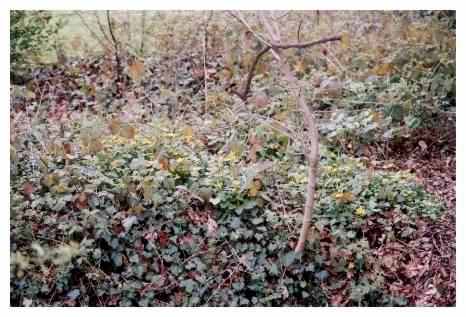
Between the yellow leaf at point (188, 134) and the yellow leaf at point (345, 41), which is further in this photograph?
the yellow leaf at point (188, 134)

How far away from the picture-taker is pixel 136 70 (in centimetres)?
343

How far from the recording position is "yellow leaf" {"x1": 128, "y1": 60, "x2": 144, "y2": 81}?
11.2 ft

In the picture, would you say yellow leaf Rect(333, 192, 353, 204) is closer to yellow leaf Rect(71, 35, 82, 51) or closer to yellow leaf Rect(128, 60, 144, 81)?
yellow leaf Rect(128, 60, 144, 81)

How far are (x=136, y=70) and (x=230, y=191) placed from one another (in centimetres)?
93

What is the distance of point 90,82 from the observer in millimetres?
3562

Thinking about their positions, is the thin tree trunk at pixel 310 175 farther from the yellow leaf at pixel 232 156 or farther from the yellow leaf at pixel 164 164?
the yellow leaf at pixel 164 164

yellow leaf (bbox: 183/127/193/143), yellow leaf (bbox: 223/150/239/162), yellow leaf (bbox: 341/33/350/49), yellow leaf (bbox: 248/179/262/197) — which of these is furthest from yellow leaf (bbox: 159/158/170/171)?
yellow leaf (bbox: 341/33/350/49)

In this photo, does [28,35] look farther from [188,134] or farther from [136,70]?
[188,134]

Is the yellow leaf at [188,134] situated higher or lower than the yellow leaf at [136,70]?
lower

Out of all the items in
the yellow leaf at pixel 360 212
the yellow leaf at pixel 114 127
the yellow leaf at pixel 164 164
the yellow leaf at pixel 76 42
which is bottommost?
the yellow leaf at pixel 360 212

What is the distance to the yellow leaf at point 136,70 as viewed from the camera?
11.2 feet

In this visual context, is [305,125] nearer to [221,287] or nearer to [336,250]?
[336,250]

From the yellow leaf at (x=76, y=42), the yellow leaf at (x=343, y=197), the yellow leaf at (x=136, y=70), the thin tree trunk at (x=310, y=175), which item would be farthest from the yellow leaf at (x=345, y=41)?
the yellow leaf at (x=76, y=42)
